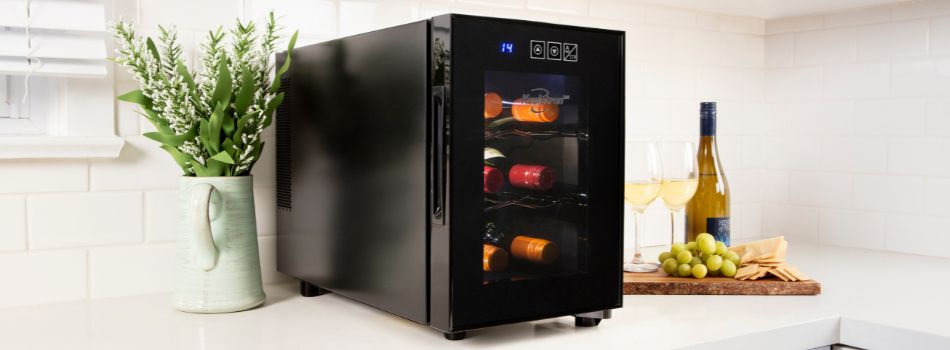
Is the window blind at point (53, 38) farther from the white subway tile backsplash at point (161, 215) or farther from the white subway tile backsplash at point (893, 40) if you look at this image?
the white subway tile backsplash at point (893, 40)

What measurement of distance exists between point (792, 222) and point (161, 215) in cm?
144

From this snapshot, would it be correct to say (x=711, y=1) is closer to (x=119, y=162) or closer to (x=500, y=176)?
(x=500, y=176)

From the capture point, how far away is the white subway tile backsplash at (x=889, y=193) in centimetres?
174

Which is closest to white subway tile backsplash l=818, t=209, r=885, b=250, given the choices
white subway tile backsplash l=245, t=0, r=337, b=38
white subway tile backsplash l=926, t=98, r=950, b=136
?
white subway tile backsplash l=926, t=98, r=950, b=136

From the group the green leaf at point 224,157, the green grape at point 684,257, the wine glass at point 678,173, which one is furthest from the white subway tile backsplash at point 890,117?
the green leaf at point 224,157

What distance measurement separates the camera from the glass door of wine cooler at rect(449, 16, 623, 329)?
3.14ft

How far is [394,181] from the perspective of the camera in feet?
3.40

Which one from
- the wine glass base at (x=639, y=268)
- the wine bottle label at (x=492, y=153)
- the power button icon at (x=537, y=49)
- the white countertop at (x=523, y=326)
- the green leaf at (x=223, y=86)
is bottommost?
the white countertop at (x=523, y=326)

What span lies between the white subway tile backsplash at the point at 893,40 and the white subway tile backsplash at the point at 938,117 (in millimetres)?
105

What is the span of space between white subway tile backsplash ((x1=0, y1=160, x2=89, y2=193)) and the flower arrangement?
16cm

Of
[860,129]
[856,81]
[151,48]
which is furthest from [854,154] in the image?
[151,48]

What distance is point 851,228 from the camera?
1.86 metres

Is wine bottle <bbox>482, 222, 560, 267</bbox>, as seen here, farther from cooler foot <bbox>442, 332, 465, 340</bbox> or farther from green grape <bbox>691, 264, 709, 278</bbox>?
green grape <bbox>691, 264, 709, 278</bbox>

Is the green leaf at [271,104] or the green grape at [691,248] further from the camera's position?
the green grape at [691,248]
